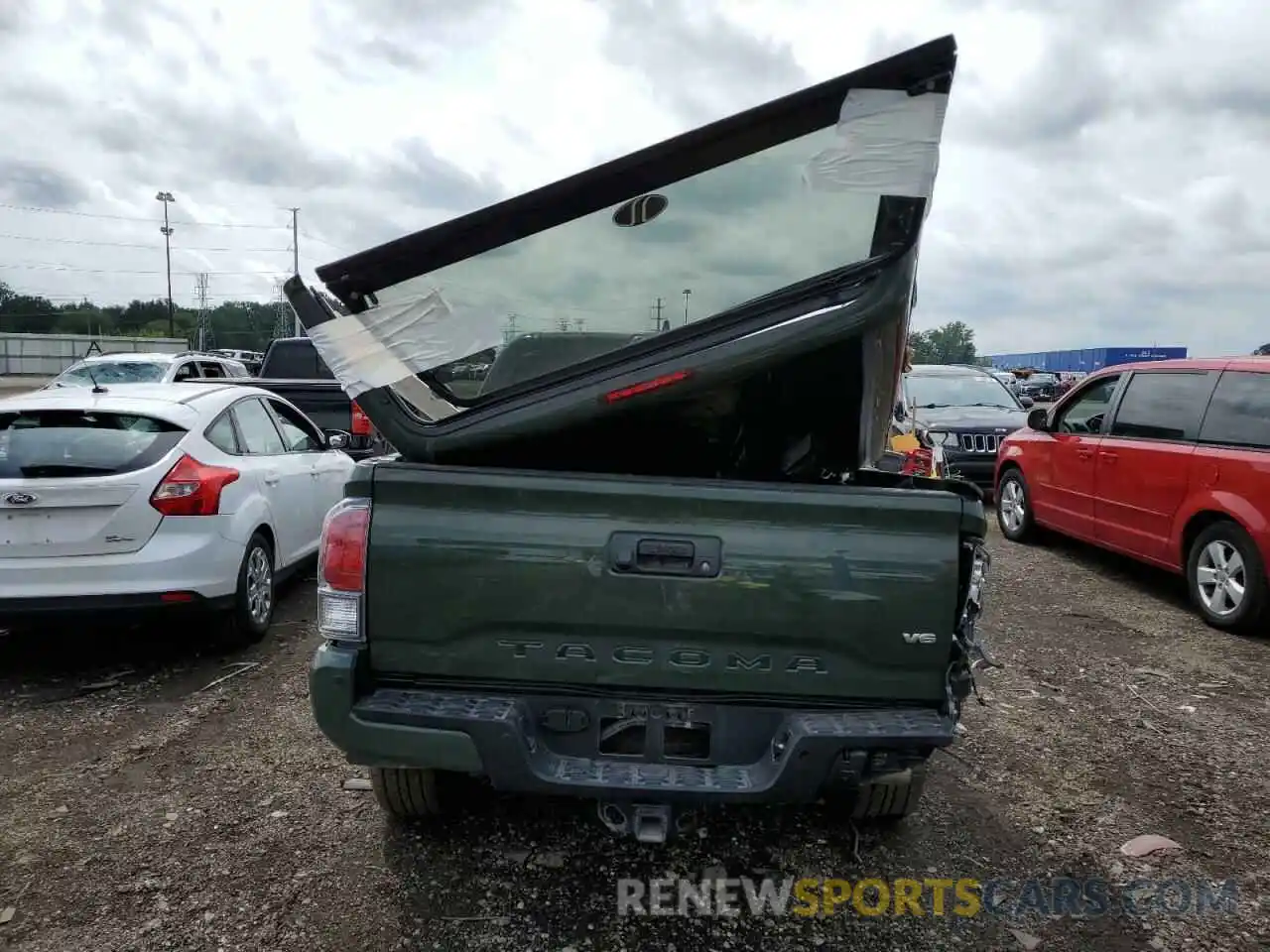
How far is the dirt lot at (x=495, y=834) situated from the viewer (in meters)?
2.73

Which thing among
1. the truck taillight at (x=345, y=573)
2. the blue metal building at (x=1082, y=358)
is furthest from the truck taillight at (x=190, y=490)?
the blue metal building at (x=1082, y=358)

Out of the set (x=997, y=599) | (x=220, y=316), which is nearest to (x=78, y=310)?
(x=220, y=316)

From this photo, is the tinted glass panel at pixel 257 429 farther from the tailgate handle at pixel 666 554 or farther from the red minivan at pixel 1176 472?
the red minivan at pixel 1176 472

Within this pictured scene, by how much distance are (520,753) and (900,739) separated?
1.11 m

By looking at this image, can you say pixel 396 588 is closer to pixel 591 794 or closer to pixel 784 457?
pixel 591 794

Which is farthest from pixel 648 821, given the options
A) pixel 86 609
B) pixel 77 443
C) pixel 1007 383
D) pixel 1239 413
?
pixel 1007 383

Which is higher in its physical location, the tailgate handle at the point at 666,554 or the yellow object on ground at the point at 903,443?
the yellow object on ground at the point at 903,443

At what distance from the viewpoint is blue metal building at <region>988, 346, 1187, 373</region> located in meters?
46.3

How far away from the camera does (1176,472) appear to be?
623 centimetres

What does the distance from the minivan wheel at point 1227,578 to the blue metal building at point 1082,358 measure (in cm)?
4077

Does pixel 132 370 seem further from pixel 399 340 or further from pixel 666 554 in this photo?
pixel 666 554

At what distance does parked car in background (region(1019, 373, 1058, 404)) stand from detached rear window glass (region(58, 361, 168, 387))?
83.8 feet

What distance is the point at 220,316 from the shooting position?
83188mm
